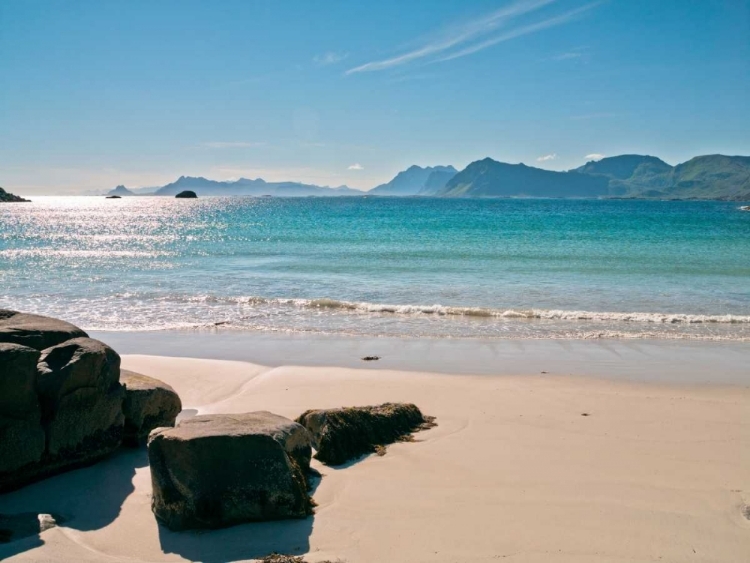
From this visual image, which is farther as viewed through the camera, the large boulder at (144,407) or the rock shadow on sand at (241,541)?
the large boulder at (144,407)

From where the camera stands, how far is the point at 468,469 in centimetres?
624

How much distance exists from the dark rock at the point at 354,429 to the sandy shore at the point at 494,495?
0.66 ft

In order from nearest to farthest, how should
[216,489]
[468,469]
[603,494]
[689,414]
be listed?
[216,489] < [603,494] < [468,469] < [689,414]

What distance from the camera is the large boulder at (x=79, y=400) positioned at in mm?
5930

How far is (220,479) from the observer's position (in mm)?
5059

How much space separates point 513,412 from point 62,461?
536 cm

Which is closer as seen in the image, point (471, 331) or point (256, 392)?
point (256, 392)

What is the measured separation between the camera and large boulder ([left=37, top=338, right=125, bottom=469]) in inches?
233

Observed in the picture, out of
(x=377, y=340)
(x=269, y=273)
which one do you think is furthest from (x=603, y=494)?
(x=269, y=273)

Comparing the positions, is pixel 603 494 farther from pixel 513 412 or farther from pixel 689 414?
pixel 689 414

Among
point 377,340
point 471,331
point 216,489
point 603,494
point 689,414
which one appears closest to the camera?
point 216,489

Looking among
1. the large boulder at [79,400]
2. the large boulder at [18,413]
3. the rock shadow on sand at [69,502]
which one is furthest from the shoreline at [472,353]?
the large boulder at [18,413]

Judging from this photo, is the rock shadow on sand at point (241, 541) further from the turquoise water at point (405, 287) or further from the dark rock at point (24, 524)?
the turquoise water at point (405, 287)

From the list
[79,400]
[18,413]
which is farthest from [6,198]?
[18,413]
